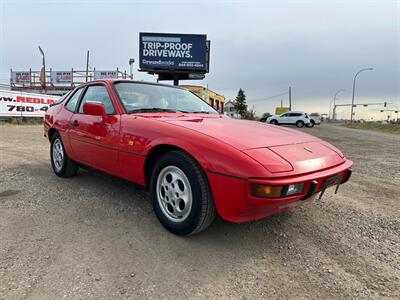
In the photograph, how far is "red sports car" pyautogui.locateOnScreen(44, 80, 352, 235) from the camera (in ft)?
6.51

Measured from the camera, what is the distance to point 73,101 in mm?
3965

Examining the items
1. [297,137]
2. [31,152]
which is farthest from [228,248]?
[31,152]

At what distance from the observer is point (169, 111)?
10.5 feet

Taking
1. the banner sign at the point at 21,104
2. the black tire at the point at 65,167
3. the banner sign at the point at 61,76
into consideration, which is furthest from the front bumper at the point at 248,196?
the banner sign at the point at 61,76

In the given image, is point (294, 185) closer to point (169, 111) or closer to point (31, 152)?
point (169, 111)

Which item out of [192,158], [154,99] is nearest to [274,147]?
[192,158]

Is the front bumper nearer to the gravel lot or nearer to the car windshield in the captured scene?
the gravel lot

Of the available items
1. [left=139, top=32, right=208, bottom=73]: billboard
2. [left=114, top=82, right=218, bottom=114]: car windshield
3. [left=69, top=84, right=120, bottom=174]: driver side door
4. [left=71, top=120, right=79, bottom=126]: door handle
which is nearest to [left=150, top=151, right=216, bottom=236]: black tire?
[left=69, top=84, right=120, bottom=174]: driver side door

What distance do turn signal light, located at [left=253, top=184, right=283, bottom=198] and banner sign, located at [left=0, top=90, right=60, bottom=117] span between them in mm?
15762

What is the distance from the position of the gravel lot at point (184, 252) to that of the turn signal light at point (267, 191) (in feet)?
1.87

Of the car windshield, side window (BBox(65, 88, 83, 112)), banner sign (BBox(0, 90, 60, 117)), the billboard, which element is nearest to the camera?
the car windshield

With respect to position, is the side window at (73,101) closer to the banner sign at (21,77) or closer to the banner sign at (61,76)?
the banner sign at (61,76)

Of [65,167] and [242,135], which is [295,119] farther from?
[242,135]

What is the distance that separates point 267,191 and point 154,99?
1.92m
